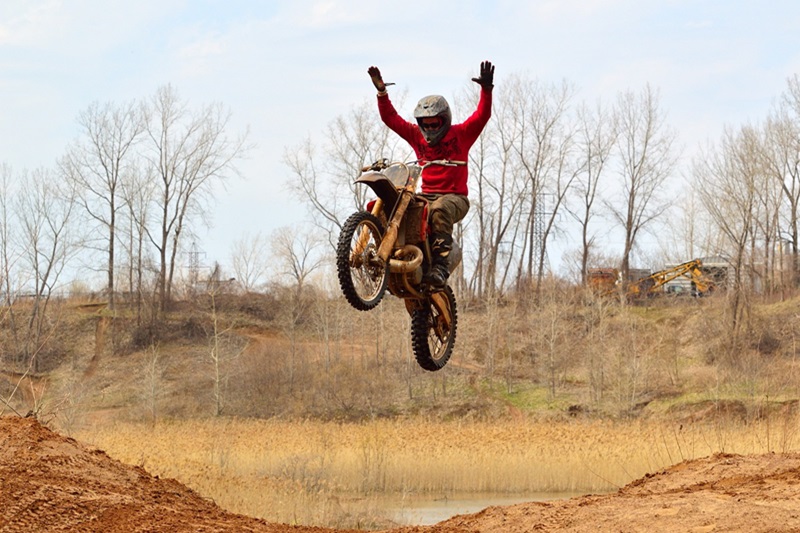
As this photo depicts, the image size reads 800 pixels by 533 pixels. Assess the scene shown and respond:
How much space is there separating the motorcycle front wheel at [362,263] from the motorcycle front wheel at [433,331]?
130cm

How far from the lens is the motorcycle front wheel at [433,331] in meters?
12.6

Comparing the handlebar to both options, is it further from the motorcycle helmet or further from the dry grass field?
the dry grass field

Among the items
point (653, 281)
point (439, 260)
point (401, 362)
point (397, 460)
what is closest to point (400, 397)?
point (401, 362)

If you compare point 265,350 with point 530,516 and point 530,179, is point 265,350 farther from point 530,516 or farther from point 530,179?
point 530,516

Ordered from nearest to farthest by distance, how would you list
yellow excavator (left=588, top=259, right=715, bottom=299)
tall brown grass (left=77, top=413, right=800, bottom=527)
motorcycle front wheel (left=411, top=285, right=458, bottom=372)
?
motorcycle front wheel (left=411, top=285, right=458, bottom=372) < tall brown grass (left=77, top=413, right=800, bottom=527) < yellow excavator (left=588, top=259, right=715, bottom=299)

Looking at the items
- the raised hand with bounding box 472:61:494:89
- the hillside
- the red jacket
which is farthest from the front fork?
the hillside

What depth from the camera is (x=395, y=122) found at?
12180 millimetres

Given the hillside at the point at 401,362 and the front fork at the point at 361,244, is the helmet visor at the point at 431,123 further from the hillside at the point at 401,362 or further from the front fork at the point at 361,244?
the hillside at the point at 401,362

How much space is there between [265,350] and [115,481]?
33612 millimetres

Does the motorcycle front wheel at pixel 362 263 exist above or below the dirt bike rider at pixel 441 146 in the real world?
below

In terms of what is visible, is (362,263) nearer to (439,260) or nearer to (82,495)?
(439,260)

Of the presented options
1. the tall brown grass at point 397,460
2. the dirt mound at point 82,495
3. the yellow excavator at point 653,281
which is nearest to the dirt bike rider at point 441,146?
the dirt mound at point 82,495

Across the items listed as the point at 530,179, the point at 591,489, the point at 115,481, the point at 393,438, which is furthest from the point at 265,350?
the point at 115,481

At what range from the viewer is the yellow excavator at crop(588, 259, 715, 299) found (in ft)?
185
